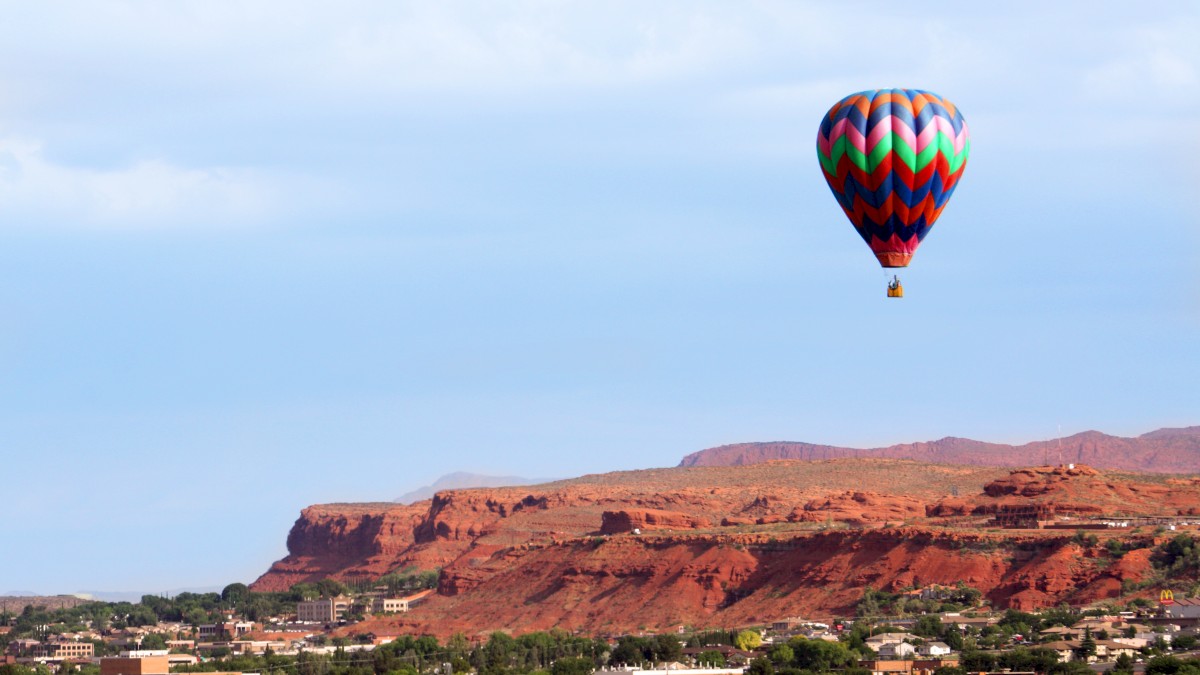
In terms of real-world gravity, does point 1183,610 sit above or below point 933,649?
above

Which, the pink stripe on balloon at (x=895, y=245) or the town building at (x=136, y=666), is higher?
the pink stripe on balloon at (x=895, y=245)

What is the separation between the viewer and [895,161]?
92062 millimetres

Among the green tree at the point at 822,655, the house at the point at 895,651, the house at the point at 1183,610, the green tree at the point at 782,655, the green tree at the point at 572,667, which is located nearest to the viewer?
the green tree at the point at 822,655

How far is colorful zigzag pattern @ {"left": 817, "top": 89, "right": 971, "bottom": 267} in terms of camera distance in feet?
302

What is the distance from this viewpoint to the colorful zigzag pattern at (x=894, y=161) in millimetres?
92000

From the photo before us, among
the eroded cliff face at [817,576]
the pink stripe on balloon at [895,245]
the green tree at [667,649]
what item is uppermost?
the pink stripe on balloon at [895,245]

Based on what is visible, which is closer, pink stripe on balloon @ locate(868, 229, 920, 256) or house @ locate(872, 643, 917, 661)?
pink stripe on balloon @ locate(868, 229, 920, 256)

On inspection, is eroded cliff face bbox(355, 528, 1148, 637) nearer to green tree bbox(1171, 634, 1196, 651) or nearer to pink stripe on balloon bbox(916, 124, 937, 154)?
green tree bbox(1171, 634, 1196, 651)

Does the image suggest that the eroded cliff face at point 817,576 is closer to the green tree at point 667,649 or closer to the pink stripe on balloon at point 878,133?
the green tree at point 667,649

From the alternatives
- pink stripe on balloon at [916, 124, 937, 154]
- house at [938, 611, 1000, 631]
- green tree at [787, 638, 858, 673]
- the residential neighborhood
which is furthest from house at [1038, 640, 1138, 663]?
pink stripe on balloon at [916, 124, 937, 154]

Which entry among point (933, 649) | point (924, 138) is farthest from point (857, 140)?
point (933, 649)

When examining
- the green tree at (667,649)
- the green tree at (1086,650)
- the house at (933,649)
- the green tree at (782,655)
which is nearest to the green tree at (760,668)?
the green tree at (782,655)

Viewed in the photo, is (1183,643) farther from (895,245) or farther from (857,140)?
(857,140)

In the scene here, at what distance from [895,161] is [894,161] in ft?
0.12
